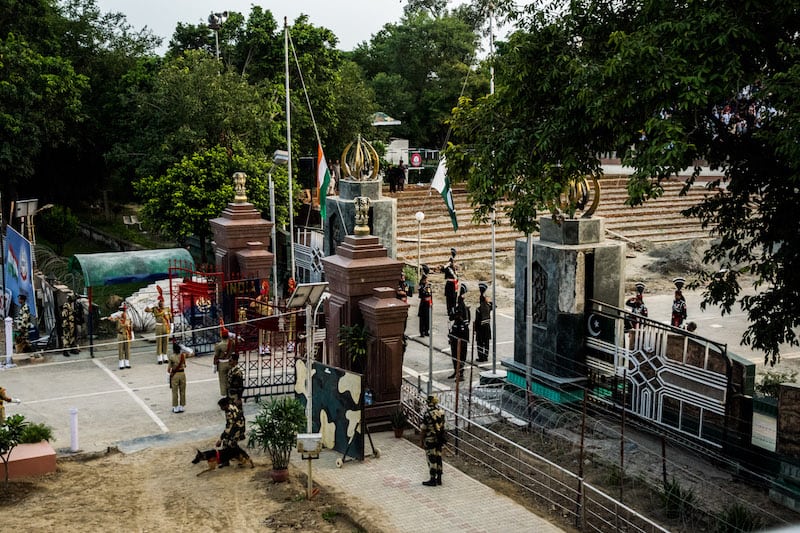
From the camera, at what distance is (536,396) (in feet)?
54.9

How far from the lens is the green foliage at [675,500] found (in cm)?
1211

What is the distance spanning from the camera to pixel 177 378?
56.4 feet

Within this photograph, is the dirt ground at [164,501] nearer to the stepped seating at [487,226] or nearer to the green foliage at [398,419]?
the green foliage at [398,419]

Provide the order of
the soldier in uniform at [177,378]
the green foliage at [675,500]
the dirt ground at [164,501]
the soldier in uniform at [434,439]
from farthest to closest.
Answer: the soldier in uniform at [177,378] < the soldier in uniform at [434,439] < the dirt ground at [164,501] < the green foliage at [675,500]

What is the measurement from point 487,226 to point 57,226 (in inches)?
689

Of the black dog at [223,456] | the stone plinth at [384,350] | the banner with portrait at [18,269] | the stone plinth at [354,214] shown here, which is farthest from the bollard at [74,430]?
the stone plinth at [354,214]

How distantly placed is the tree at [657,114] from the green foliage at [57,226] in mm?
25983

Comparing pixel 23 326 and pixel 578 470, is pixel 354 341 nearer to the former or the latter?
pixel 578 470

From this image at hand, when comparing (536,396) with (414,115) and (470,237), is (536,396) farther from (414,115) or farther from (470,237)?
(414,115)

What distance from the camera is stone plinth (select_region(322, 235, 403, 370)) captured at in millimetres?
16203

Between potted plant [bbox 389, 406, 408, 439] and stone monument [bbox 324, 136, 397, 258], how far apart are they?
8.89 m

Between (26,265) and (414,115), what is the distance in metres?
33.9

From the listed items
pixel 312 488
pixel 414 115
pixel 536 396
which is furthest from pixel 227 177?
pixel 414 115

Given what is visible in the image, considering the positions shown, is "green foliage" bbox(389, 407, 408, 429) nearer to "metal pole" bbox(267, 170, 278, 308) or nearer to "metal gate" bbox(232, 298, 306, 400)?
"metal gate" bbox(232, 298, 306, 400)
